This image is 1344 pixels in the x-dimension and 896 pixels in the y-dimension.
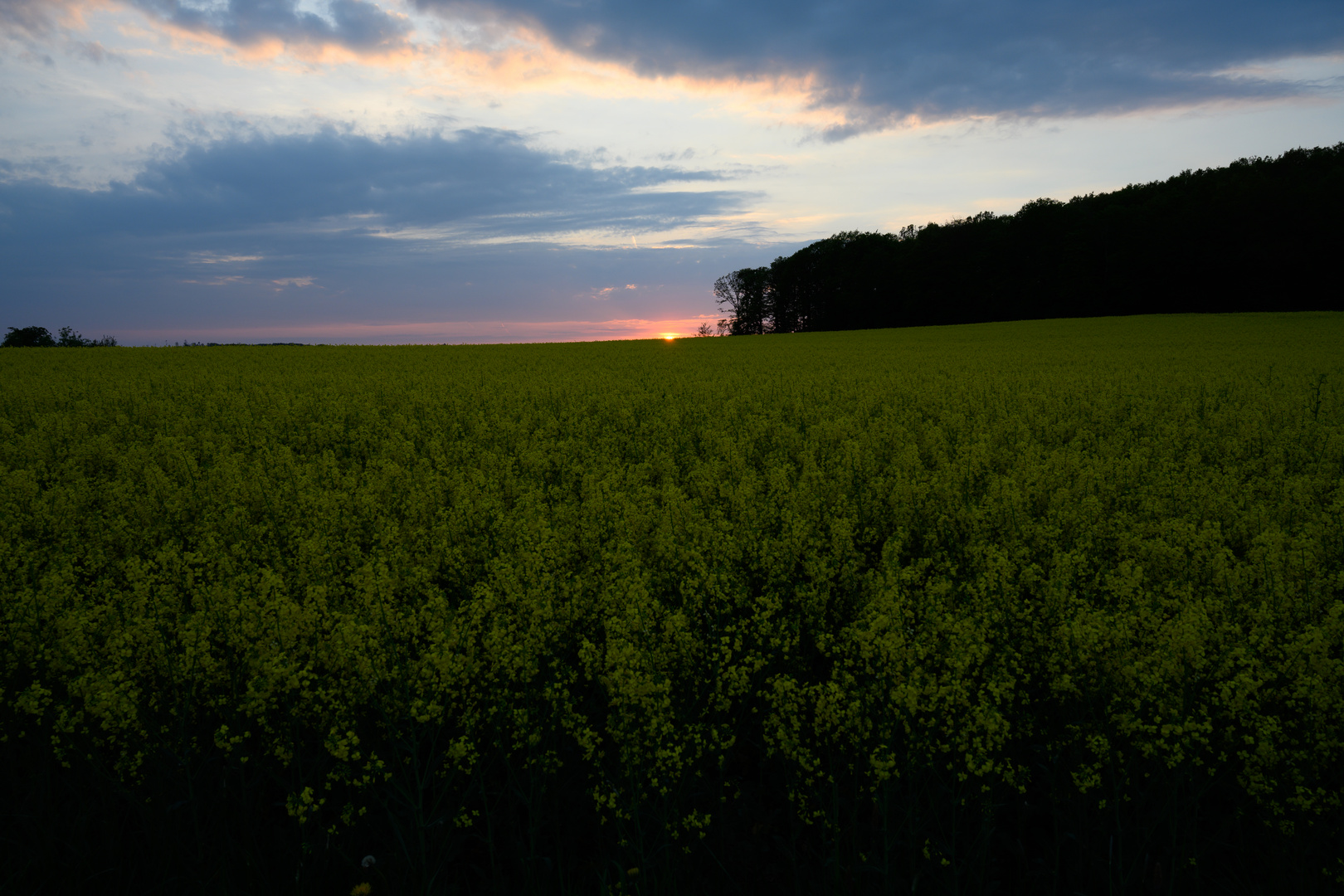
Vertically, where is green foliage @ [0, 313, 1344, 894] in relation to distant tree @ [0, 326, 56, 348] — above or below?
below

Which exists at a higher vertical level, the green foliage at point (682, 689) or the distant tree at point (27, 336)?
the distant tree at point (27, 336)

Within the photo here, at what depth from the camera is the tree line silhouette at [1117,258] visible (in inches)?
2122

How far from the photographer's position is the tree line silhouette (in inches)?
2122

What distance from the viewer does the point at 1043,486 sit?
713 cm

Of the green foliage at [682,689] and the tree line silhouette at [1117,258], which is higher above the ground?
the tree line silhouette at [1117,258]

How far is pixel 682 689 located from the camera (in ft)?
13.1

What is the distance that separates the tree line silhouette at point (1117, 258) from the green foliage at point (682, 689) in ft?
215

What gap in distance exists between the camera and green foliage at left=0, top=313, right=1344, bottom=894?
9.93 ft

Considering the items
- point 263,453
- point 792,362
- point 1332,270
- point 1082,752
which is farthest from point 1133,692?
point 1332,270

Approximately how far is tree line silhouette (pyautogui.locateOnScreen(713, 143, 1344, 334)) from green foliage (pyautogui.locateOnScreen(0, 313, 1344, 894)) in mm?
65391

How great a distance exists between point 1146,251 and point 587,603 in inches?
2912

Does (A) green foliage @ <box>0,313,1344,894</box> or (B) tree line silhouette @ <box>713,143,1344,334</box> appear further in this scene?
(B) tree line silhouette @ <box>713,143,1344,334</box>

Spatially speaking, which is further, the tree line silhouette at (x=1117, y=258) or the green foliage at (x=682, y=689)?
the tree line silhouette at (x=1117, y=258)

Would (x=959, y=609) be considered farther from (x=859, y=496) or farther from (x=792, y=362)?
(x=792, y=362)
